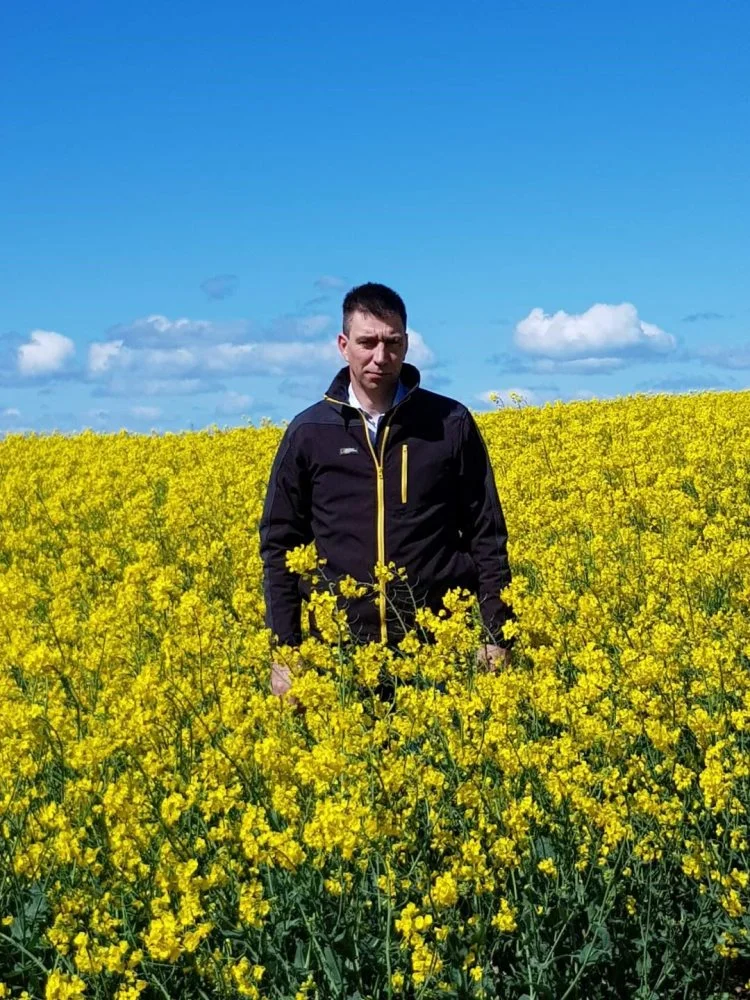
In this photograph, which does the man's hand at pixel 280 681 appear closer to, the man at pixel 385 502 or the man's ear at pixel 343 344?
the man at pixel 385 502

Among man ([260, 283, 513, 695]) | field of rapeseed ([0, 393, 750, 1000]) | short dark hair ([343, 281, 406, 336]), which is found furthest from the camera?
man ([260, 283, 513, 695])

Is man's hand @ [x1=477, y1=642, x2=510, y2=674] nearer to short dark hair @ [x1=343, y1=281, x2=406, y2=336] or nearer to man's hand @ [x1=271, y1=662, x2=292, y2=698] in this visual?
man's hand @ [x1=271, y1=662, x2=292, y2=698]

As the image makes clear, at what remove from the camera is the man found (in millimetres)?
4449

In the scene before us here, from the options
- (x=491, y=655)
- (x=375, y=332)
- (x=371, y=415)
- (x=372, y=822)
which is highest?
(x=375, y=332)

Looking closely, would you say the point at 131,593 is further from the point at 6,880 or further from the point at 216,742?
the point at 6,880

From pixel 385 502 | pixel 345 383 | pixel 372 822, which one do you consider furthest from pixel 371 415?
pixel 372 822

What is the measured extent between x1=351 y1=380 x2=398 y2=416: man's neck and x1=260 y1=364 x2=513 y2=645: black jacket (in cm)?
5

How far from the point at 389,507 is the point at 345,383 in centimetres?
53

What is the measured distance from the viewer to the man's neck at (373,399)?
14.7 ft

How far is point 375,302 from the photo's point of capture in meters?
4.21

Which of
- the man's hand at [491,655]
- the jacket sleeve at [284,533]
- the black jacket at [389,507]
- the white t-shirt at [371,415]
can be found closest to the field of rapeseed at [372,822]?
the man's hand at [491,655]

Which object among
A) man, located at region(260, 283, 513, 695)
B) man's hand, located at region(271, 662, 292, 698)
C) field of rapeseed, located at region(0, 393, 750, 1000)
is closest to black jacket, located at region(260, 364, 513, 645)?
man, located at region(260, 283, 513, 695)

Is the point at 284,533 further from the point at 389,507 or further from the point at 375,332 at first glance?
the point at 375,332

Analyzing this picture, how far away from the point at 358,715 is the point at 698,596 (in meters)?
2.95
